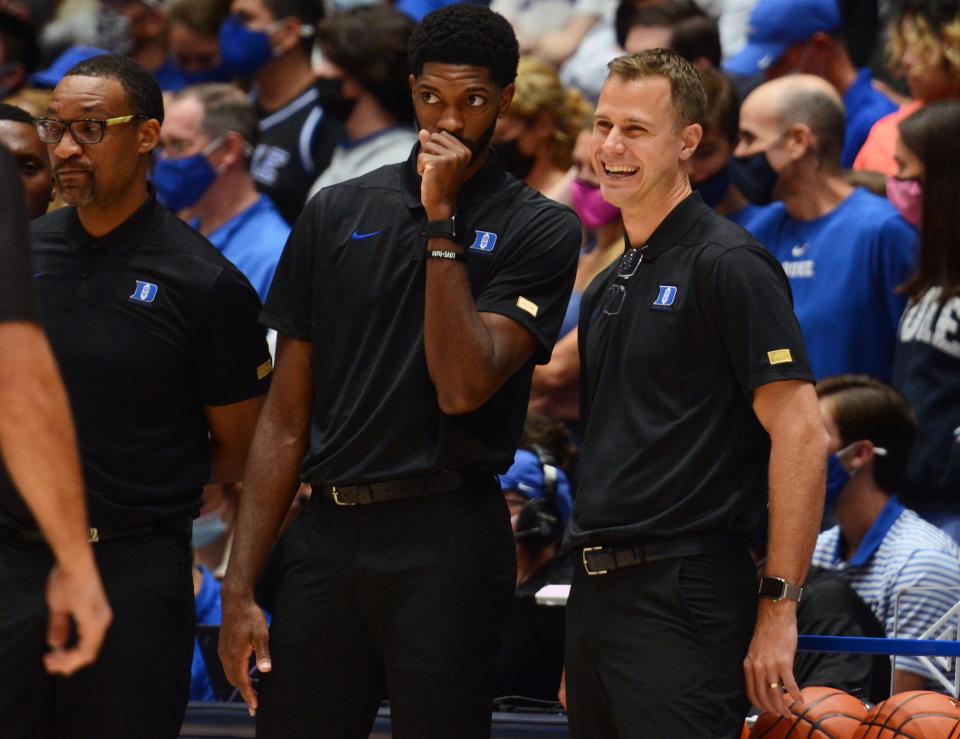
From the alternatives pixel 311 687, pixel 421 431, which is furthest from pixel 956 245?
pixel 311 687

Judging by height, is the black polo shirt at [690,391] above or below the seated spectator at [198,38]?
below

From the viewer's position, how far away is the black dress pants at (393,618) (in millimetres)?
3895

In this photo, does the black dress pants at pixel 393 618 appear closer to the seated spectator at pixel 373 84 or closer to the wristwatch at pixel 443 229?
the wristwatch at pixel 443 229

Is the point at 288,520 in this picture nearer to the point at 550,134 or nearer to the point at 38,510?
the point at 550,134

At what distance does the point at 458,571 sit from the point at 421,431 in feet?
1.11

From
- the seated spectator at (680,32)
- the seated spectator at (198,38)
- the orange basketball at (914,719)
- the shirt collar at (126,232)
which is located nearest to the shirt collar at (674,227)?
the orange basketball at (914,719)

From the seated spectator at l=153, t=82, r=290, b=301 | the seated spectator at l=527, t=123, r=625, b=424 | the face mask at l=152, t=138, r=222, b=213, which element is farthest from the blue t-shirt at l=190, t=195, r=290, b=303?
the seated spectator at l=527, t=123, r=625, b=424

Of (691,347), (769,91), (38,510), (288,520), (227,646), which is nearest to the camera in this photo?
(38,510)

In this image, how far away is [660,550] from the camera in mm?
3746

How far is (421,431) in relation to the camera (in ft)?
13.0

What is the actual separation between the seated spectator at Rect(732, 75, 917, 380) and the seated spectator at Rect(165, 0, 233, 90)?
3.56 m

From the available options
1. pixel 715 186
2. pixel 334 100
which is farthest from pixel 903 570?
pixel 334 100

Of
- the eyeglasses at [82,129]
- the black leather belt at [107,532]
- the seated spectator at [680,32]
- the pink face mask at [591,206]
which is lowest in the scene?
the black leather belt at [107,532]

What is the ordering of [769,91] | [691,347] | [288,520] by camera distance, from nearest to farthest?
[691,347] → [288,520] → [769,91]
